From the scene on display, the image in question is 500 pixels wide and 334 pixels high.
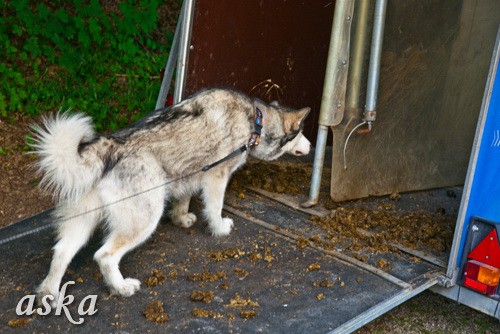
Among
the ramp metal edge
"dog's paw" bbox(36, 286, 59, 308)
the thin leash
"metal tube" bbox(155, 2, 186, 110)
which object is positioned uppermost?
"metal tube" bbox(155, 2, 186, 110)

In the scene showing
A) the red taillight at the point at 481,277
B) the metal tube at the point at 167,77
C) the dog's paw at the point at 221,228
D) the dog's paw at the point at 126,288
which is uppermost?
the metal tube at the point at 167,77

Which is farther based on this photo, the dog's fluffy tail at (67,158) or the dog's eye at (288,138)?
the dog's eye at (288,138)

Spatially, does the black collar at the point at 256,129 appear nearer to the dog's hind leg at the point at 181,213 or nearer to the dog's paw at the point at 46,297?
the dog's hind leg at the point at 181,213

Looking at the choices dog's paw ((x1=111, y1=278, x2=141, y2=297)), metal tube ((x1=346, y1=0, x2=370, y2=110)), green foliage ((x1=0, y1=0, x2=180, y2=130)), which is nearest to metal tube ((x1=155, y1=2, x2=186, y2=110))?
metal tube ((x1=346, y1=0, x2=370, y2=110))

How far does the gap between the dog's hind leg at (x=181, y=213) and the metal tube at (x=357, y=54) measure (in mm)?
1347

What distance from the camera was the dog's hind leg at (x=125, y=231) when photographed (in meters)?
3.80

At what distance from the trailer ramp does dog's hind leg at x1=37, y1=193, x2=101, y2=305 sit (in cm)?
17

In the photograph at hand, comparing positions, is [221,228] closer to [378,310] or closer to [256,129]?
[256,129]

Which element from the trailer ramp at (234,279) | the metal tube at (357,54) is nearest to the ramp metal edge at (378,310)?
the trailer ramp at (234,279)

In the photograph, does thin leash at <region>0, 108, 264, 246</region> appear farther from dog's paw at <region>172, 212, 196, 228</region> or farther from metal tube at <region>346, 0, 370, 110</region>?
metal tube at <region>346, 0, 370, 110</region>

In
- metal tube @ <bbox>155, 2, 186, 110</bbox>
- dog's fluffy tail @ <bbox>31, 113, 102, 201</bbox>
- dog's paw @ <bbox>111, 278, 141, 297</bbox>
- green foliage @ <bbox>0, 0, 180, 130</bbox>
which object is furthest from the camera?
green foliage @ <bbox>0, 0, 180, 130</bbox>

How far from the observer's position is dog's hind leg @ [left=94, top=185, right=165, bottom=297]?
380 centimetres

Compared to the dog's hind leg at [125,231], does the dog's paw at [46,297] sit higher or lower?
lower

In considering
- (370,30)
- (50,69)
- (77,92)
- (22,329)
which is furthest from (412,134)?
(50,69)
